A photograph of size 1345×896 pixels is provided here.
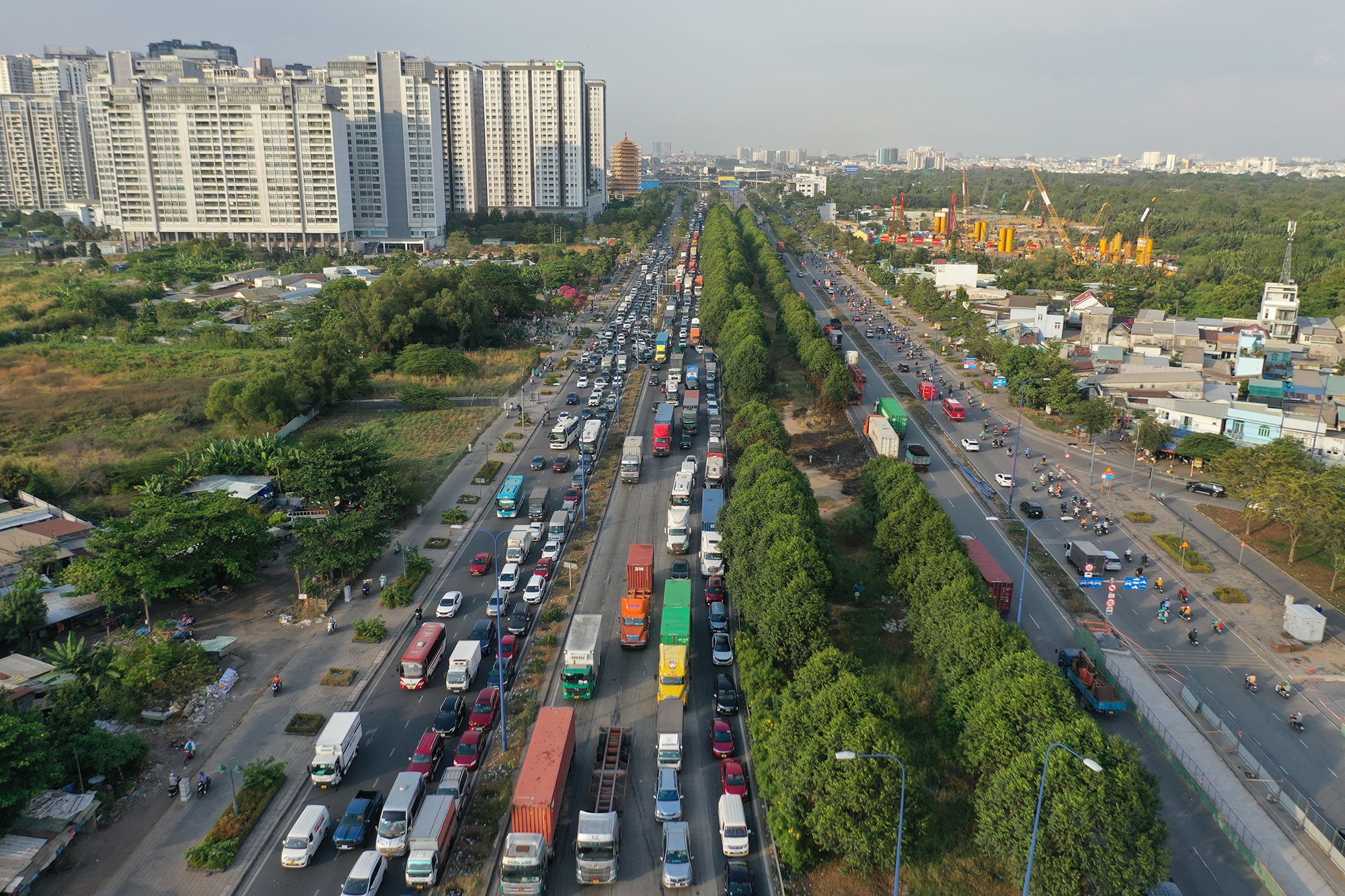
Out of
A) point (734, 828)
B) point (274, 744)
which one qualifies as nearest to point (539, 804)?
point (734, 828)

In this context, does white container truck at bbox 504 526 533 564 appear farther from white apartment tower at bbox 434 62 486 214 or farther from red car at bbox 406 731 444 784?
white apartment tower at bbox 434 62 486 214

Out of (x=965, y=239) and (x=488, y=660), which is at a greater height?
(x=965, y=239)

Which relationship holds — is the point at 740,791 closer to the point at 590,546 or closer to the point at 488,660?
the point at 488,660

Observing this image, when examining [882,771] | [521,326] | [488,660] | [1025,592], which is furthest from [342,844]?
[521,326]

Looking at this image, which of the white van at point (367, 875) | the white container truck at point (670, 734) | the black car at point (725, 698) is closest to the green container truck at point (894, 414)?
the black car at point (725, 698)

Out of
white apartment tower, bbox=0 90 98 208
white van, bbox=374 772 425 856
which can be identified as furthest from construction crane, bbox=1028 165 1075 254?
white apartment tower, bbox=0 90 98 208

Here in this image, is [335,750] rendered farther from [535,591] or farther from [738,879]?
[535,591]
